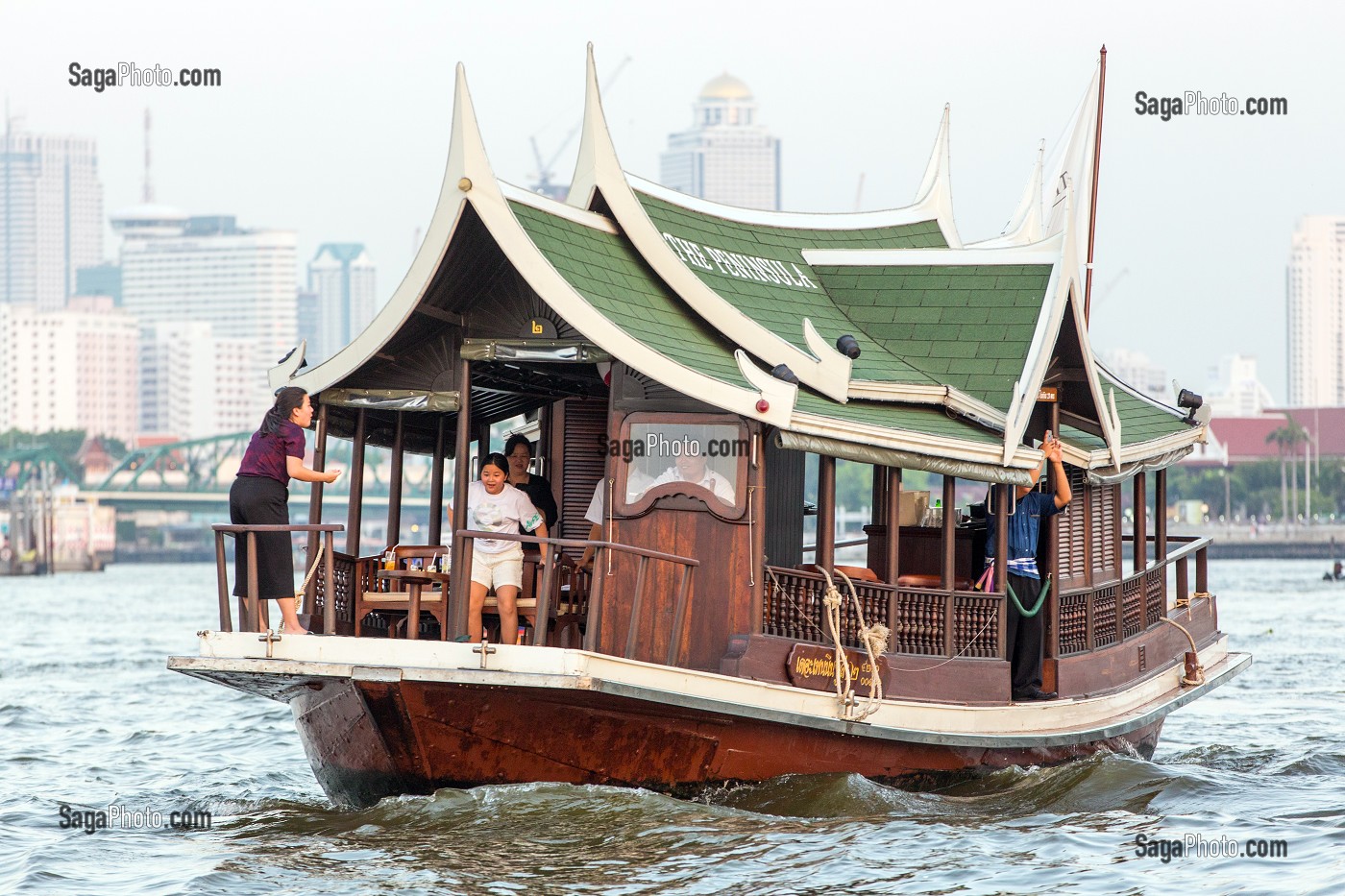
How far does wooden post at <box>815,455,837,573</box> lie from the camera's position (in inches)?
468

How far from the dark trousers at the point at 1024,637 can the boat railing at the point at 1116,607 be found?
35 cm

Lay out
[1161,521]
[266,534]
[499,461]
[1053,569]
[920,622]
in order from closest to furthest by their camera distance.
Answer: [266,534] → [499,461] → [920,622] → [1053,569] → [1161,521]

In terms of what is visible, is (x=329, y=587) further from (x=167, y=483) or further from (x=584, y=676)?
(x=167, y=483)

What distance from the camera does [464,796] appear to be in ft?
36.5

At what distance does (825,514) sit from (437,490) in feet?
14.1

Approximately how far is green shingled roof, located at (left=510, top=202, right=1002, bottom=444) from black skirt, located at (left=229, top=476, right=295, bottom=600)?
2320 millimetres

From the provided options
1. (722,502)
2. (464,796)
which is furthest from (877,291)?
(464,796)

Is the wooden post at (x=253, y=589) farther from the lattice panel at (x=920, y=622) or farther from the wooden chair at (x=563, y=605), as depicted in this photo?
the lattice panel at (x=920, y=622)

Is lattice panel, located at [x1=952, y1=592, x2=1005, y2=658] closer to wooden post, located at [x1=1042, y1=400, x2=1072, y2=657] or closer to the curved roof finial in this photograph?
wooden post, located at [x1=1042, y1=400, x2=1072, y2=657]

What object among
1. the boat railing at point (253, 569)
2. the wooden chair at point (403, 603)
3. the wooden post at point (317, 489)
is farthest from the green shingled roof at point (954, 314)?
the boat railing at point (253, 569)

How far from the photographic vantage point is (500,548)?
37.2 feet

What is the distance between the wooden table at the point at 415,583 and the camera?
11.2 m

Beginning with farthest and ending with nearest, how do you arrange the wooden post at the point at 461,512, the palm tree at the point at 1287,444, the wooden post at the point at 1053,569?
1. the palm tree at the point at 1287,444
2. the wooden post at the point at 1053,569
3. the wooden post at the point at 461,512

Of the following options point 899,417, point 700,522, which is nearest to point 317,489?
point 700,522
